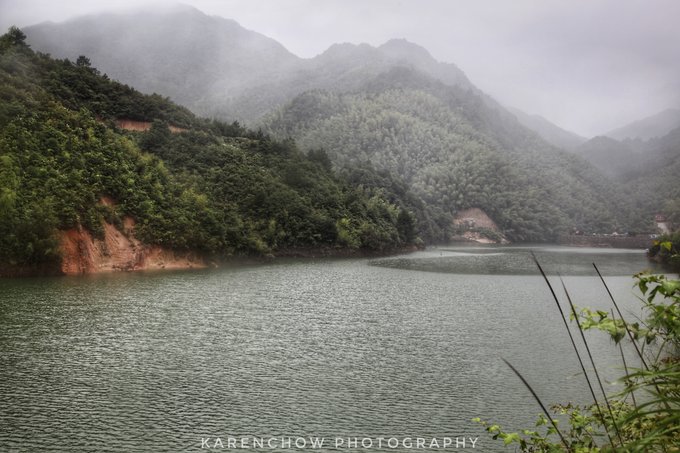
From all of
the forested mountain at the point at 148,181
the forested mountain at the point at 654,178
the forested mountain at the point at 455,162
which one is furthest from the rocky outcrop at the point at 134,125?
the forested mountain at the point at 654,178

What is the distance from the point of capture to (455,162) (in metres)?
148

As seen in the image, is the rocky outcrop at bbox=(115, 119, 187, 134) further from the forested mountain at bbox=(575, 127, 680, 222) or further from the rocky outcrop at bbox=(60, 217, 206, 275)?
the forested mountain at bbox=(575, 127, 680, 222)

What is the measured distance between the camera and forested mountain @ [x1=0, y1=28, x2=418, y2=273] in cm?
3738

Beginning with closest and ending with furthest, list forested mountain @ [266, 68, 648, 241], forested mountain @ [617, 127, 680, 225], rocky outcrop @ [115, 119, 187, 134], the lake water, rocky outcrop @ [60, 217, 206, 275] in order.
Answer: the lake water, rocky outcrop @ [60, 217, 206, 275], rocky outcrop @ [115, 119, 187, 134], forested mountain @ [617, 127, 680, 225], forested mountain @ [266, 68, 648, 241]

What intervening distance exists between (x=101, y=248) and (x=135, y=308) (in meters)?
18.6

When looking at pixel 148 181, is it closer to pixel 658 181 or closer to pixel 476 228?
pixel 476 228

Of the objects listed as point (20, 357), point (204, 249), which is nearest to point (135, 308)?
point (20, 357)

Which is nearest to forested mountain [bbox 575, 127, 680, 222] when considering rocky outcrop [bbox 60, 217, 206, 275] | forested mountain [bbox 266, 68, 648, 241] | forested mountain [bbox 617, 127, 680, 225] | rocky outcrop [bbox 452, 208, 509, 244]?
forested mountain [bbox 617, 127, 680, 225]

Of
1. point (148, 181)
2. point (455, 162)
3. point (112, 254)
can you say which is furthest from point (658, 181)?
point (112, 254)

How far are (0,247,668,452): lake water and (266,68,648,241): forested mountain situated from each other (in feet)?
326

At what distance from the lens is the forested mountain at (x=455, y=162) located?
436ft

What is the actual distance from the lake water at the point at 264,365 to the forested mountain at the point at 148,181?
27.9 ft

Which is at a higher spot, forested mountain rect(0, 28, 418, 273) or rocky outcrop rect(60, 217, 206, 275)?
forested mountain rect(0, 28, 418, 273)

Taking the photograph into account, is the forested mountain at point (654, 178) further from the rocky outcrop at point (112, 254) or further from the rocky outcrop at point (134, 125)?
the rocky outcrop at point (112, 254)
